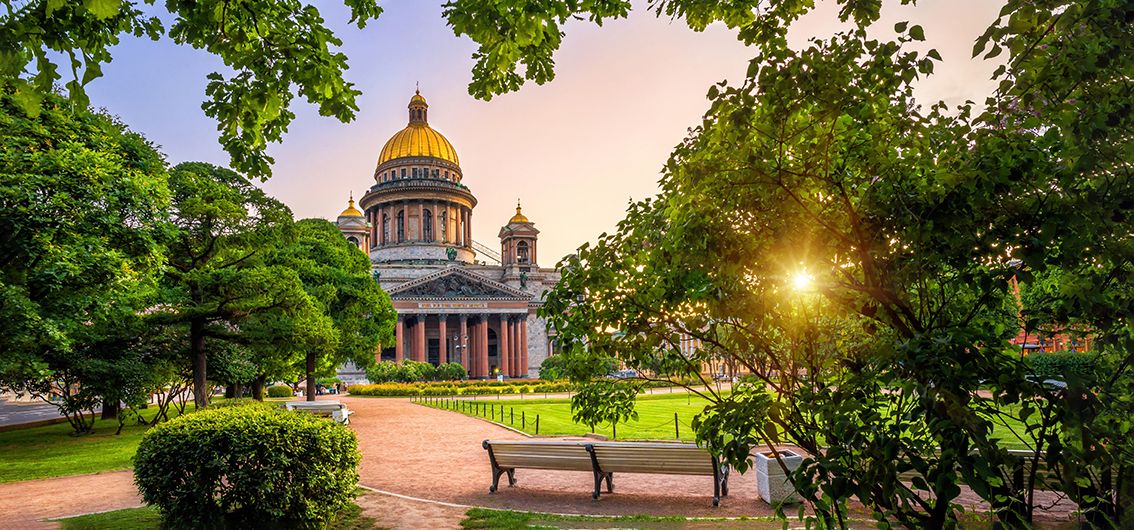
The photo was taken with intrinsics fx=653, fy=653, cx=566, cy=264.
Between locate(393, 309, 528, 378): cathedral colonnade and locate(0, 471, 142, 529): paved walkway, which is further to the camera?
locate(393, 309, 528, 378): cathedral colonnade

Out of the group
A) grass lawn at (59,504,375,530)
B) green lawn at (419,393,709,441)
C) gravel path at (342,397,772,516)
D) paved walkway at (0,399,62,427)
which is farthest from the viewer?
paved walkway at (0,399,62,427)

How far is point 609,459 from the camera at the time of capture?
425 inches

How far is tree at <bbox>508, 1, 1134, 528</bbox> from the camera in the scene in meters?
3.12

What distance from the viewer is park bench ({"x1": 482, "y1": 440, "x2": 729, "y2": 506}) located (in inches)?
402

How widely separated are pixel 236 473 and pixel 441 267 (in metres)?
72.9

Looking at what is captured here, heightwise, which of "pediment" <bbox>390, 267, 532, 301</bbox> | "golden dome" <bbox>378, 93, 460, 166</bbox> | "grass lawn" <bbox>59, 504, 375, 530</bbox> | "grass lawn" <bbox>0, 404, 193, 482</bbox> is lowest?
"grass lawn" <bbox>0, 404, 193, 482</bbox>

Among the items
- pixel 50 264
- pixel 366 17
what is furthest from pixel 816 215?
pixel 50 264

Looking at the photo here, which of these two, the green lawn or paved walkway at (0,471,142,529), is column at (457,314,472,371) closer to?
the green lawn

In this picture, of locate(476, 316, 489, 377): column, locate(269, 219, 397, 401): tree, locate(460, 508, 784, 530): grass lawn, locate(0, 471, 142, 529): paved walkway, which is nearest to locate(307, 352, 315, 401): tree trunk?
locate(269, 219, 397, 401): tree

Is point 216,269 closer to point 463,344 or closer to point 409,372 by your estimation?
point 409,372

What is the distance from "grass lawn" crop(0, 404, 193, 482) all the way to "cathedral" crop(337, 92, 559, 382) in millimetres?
43950

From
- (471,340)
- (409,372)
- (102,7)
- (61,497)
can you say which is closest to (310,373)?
(61,497)

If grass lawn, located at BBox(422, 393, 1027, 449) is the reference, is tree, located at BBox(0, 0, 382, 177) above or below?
above

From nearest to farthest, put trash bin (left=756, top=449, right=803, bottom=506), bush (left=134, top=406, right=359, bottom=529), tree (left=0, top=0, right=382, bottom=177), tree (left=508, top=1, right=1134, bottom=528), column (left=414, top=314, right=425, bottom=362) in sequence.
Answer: tree (left=508, top=1, right=1134, bottom=528)
tree (left=0, top=0, right=382, bottom=177)
bush (left=134, top=406, right=359, bottom=529)
trash bin (left=756, top=449, right=803, bottom=506)
column (left=414, top=314, right=425, bottom=362)
